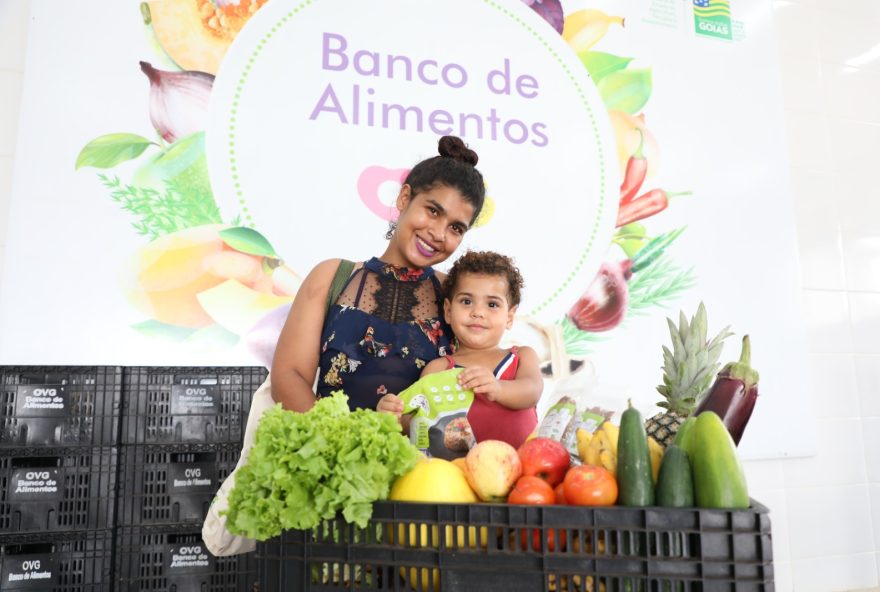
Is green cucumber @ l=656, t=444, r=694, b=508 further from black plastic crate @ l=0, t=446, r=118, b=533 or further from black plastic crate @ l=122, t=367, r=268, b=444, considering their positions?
black plastic crate @ l=0, t=446, r=118, b=533

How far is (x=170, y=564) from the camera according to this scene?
6.95 ft

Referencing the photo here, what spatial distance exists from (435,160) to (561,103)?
1.48 meters

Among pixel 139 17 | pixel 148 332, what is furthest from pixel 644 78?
pixel 148 332

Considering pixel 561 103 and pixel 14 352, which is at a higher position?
A: pixel 561 103

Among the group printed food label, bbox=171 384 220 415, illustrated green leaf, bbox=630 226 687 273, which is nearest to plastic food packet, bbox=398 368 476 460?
printed food label, bbox=171 384 220 415

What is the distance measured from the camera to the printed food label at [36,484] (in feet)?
6.67

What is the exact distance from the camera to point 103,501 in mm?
2074

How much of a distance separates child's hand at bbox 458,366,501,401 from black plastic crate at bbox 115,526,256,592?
1.06m

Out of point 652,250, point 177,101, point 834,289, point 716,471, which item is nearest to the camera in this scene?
point 716,471

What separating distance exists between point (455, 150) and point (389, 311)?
54cm

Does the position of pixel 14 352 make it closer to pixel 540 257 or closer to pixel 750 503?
pixel 540 257

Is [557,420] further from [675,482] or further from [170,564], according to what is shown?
[170,564]

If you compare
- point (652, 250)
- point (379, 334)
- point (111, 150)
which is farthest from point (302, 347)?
point (652, 250)

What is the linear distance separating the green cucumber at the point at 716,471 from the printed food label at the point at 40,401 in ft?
6.26
